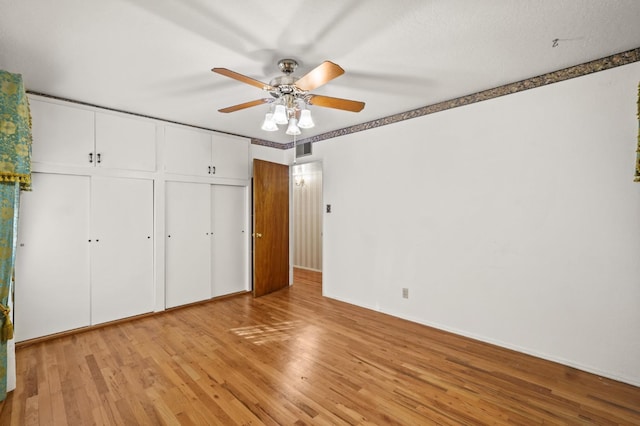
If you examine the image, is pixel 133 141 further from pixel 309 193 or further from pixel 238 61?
pixel 309 193

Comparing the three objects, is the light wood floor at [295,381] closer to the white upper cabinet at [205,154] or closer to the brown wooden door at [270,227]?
the brown wooden door at [270,227]

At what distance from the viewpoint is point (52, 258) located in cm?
303

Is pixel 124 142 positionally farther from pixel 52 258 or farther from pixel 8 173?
pixel 8 173

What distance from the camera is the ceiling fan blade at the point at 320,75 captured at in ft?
5.76

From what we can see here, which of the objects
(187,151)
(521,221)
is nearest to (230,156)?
(187,151)

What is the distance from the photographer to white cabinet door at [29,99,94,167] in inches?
116

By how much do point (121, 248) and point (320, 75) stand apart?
317 cm

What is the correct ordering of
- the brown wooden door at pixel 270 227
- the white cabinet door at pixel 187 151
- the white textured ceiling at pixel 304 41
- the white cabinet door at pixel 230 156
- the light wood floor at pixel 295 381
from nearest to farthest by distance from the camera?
1. the white textured ceiling at pixel 304 41
2. the light wood floor at pixel 295 381
3. the white cabinet door at pixel 187 151
4. the white cabinet door at pixel 230 156
5. the brown wooden door at pixel 270 227

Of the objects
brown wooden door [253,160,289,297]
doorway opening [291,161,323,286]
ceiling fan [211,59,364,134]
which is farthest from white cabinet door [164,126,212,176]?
doorway opening [291,161,323,286]

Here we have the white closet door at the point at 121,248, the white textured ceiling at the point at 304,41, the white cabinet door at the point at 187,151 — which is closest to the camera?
the white textured ceiling at the point at 304,41

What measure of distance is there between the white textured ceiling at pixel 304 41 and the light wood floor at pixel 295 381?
99.6 inches

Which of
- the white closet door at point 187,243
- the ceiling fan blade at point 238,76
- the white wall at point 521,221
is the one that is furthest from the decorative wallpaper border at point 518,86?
the white closet door at point 187,243

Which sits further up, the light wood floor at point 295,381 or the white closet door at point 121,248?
the white closet door at point 121,248

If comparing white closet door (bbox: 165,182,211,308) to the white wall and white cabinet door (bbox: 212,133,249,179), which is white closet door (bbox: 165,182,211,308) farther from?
the white wall
